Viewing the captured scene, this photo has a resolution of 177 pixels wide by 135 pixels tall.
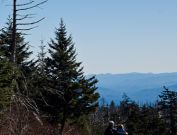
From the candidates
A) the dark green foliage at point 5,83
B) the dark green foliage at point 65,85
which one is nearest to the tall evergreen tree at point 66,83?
the dark green foliage at point 65,85

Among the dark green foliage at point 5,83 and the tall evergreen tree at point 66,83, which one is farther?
the tall evergreen tree at point 66,83

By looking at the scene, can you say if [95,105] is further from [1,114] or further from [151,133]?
[1,114]

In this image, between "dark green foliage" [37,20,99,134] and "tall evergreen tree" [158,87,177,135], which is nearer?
"dark green foliage" [37,20,99,134]

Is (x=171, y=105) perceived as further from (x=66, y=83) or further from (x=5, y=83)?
(x=5, y=83)

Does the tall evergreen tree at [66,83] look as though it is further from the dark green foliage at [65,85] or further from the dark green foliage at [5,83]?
the dark green foliage at [5,83]

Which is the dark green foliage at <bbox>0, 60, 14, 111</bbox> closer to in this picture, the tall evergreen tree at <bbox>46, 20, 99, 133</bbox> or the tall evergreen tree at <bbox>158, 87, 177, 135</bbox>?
the tall evergreen tree at <bbox>46, 20, 99, 133</bbox>

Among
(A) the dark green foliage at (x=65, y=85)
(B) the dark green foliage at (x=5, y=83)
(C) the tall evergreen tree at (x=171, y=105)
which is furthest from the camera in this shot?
(C) the tall evergreen tree at (x=171, y=105)

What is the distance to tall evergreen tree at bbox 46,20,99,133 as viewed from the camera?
4000 centimetres

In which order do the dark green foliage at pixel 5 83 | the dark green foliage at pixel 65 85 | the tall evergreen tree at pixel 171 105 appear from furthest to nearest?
the tall evergreen tree at pixel 171 105, the dark green foliage at pixel 65 85, the dark green foliage at pixel 5 83

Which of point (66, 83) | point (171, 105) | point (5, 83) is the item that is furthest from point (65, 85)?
point (171, 105)

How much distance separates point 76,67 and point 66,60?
1709mm

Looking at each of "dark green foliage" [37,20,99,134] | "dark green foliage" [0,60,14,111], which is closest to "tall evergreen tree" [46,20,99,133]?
"dark green foliage" [37,20,99,134]

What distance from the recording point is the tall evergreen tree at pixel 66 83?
4000 cm

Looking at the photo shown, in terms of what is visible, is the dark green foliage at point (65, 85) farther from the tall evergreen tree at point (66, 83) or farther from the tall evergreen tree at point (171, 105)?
the tall evergreen tree at point (171, 105)
